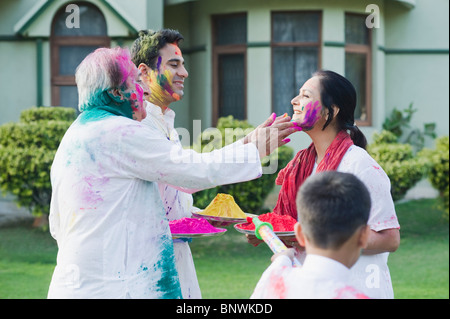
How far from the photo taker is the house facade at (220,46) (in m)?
12.8

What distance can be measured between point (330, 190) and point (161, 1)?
450 inches

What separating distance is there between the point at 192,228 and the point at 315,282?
130 centimetres

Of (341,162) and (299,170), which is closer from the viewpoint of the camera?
(341,162)

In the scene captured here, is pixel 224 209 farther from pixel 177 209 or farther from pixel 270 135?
pixel 270 135

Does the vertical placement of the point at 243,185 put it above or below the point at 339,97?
below

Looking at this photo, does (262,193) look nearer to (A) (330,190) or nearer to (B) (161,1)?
(B) (161,1)

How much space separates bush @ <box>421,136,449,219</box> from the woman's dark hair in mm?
8287

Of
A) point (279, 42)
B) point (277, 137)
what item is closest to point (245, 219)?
point (277, 137)

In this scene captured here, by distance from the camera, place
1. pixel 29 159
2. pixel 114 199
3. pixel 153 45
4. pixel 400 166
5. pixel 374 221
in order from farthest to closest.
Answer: pixel 400 166, pixel 29 159, pixel 153 45, pixel 374 221, pixel 114 199

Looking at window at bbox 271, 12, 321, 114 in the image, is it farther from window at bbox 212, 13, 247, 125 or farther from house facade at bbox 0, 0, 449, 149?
window at bbox 212, 13, 247, 125

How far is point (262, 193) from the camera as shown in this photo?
10594 mm

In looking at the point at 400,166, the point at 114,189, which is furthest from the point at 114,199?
the point at 400,166

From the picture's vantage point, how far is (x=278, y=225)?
3.47 metres

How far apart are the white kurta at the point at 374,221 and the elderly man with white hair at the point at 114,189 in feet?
2.11
